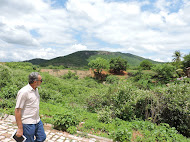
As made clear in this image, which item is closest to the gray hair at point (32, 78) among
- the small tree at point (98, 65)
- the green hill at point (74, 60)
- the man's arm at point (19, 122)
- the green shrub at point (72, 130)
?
the man's arm at point (19, 122)

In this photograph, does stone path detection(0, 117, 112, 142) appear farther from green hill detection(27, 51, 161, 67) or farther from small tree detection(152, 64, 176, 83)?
green hill detection(27, 51, 161, 67)

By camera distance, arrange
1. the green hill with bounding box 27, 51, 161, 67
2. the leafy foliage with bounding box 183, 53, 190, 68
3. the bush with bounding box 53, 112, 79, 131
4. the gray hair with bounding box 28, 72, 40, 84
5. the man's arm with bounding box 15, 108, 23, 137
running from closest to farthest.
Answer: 1. the man's arm with bounding box 15, 108, 23, 137
2. the gray hair with bounding box 28, 72, 40, 84
3. the bush with bounding box 53, 112, 79, 131
4. the leafy foliage with bounding box 183, 53, 190, 68
5. the green hill with bounding box 27, 51, 161, 67

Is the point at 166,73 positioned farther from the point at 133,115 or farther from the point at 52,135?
the point at 52,135

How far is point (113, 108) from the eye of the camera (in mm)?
6320

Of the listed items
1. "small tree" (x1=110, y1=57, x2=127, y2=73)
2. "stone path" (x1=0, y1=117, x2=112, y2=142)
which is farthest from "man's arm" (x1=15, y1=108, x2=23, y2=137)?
"small tree" (x1=110, y1=57, x2=127, y2=73)

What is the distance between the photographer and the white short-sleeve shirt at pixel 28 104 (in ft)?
6.35

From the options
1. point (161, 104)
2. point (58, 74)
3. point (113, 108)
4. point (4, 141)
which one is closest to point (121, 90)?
point (113, 108)

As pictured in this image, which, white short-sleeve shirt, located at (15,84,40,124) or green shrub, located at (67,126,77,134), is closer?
white short-sleeve shirt, located at (15,84,40,124)

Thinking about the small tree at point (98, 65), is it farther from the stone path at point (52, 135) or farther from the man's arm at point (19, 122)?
the man's arm at point (19, 122)

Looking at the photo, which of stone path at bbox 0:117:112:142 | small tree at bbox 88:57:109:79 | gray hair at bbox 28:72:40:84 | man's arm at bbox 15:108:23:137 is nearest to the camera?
man's arm at bbox 15:108:23:137

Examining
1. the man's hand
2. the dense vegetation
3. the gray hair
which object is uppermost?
the gray hair

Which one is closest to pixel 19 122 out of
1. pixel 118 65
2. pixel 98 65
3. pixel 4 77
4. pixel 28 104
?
pixel 28 104

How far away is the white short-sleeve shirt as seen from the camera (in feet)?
6.35

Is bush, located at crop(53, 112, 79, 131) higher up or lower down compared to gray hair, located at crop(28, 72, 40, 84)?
lower down
